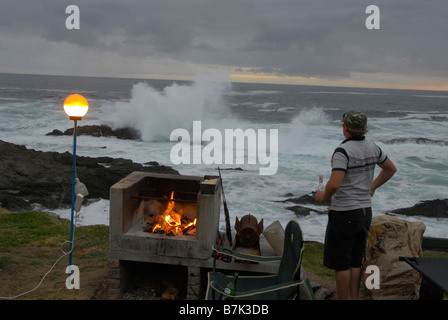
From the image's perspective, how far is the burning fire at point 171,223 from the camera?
523cm

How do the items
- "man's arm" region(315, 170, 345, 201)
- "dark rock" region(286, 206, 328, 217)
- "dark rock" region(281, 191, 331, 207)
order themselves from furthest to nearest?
"dark rock" region(281, 191, 331, 207), "dark rock" region(286, 206, 328, 217), "man's arm" region(315, 170, 345, 201)

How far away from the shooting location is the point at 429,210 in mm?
14234

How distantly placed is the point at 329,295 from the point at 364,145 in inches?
83.4

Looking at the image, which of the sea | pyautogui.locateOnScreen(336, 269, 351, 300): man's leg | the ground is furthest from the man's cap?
the sea

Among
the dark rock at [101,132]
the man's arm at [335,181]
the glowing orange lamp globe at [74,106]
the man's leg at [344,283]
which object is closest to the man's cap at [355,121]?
the man's arm at [335,181]

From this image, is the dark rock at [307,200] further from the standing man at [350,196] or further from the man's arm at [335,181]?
the man's arm at [335,181]

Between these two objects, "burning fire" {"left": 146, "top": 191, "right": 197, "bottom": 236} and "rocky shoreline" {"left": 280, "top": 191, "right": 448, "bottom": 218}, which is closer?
"burning fire" {"left": 146, "top": 191, "right": 197, "bottom": 236}

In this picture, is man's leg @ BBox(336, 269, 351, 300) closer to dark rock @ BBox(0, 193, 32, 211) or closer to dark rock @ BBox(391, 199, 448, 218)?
dark rock @ BBox(391, 199, 448, 218)

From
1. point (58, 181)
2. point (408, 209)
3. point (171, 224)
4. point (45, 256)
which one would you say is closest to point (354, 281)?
point (171, 224)

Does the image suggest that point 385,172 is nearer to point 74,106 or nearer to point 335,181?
point 335,181

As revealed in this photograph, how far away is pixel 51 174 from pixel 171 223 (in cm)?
1327

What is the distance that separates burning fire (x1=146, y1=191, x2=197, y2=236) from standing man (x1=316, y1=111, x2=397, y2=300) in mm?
1959

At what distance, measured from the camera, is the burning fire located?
5234mm
